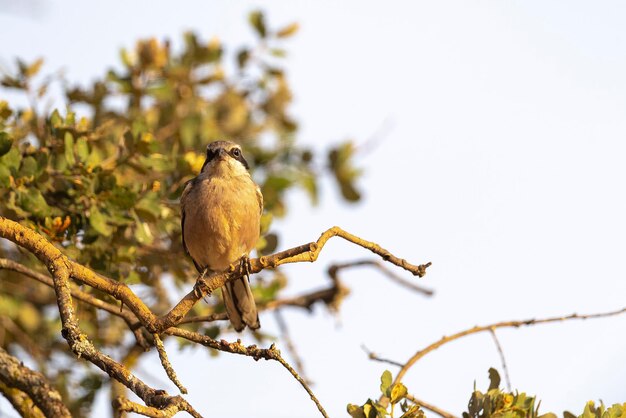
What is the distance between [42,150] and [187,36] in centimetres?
288

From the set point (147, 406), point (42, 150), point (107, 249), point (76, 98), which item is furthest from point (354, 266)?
point (147, 406)

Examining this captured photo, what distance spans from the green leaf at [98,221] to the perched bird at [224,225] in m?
1.05

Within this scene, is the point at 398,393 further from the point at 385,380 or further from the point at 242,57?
the point at 242,57

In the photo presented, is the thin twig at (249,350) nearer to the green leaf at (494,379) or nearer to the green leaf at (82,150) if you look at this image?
the green leaf at (494,379)

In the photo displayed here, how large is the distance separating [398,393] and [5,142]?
2.68m

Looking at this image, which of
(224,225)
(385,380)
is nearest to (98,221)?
(224,225)

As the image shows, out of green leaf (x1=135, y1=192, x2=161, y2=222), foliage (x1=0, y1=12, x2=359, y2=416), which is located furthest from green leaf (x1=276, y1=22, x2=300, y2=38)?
green leaf (x1=135, y1=192, x2=161, y2=222)

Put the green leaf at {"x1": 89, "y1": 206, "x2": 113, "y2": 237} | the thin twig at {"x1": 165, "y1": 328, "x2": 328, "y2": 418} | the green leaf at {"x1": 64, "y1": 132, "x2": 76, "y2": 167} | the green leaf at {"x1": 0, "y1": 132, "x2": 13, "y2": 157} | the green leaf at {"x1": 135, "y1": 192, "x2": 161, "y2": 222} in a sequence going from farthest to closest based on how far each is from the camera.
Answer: the green leaf at {"x1": 135, "y1": 192, "x2": 161, "y2": 222}, the green leaf at {"x1": 64, "y1": 132, "x2": 76, "y2": 167}, the green leaf at {"x1": 89, "y1": 206, "x2": 113, "y2": 237}, the green leaf at {"x1": 0, "y1": 132, "x2": 13, "y2": 157}, the thin twig at {"x1": 165, "y1": 328, "x2": 328, "y2": 418}

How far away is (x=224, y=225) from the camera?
6965 millimetres

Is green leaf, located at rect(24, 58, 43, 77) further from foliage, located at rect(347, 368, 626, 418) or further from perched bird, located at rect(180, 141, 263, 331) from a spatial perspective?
foliage, located at rect(347, 368, 626, 418)

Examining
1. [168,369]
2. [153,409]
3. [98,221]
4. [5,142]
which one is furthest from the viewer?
[98,221]

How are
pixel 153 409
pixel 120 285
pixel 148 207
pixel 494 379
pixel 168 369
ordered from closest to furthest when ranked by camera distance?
pixel 153 409
pixel 168 369
pixel 120 285
pixel 494 379
pixel 148 207

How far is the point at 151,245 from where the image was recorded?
666 cm

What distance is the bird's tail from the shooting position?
6922 millimetres
